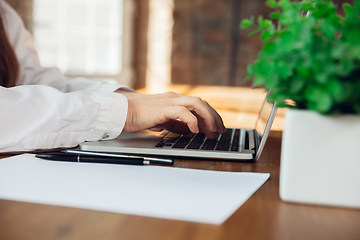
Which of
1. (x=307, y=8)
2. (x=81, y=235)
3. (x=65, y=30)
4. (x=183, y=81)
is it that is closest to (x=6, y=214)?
(x=81, y=235)

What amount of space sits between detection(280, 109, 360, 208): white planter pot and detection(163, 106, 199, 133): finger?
0.28m

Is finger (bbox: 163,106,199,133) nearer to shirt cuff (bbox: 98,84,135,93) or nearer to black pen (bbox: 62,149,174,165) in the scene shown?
black pen (bbox: 62,149,174,165)

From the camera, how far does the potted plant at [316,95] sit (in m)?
0.31

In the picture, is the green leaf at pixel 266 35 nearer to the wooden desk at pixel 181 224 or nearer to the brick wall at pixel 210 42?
the wooden desk at pixel 181 224

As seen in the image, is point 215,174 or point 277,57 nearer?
point 277,57

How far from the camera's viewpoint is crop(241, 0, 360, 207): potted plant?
1.01 feet

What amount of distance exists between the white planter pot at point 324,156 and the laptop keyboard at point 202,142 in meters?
0.23

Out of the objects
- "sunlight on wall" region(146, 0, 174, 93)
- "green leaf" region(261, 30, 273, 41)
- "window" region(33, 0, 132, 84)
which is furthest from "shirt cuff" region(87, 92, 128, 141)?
"sunlight on wall" region(146, 0, 174, 93)

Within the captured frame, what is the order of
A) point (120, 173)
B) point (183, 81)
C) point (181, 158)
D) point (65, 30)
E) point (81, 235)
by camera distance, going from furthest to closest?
point (183, 81)
point (65, 30)
point (181, 158)
point (120, 173)
point (81, 235)

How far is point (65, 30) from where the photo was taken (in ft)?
11.5

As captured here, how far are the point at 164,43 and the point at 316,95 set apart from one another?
395 cm

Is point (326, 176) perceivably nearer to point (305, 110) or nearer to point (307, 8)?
point (305, 110)

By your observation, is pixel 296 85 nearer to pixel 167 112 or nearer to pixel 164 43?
pixel 167 112

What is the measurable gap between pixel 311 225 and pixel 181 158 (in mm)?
288
